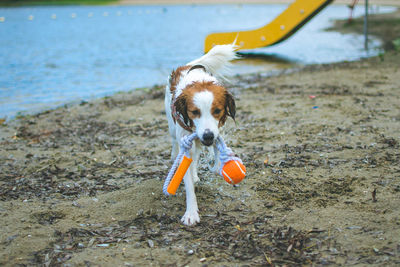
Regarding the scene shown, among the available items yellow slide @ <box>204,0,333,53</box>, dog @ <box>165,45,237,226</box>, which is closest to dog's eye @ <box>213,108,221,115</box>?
dog @ <box>165,45,237,226</box>

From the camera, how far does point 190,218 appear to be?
3664 mm

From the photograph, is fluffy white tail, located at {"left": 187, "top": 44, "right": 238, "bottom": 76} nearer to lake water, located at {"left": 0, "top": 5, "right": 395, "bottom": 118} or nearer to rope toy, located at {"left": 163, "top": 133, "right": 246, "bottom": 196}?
rope toy, located at {"left": 163, "top": 133, "right": 246, "bottom": 196}

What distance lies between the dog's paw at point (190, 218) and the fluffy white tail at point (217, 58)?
70.7 inches

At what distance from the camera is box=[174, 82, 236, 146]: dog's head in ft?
11.0

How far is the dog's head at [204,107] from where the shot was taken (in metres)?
3.36

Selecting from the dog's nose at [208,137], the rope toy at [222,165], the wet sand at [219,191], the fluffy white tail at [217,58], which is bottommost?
the wet sand at [219,191]

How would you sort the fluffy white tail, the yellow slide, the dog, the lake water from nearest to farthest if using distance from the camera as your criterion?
the dog < the fluffy white tail < the lake water < the yellow slide

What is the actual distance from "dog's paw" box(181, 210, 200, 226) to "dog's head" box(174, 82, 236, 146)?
30.2 inches

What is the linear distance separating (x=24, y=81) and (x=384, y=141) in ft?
30.3

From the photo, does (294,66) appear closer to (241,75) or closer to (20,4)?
(241,75)

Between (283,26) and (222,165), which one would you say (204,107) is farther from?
(283,26)

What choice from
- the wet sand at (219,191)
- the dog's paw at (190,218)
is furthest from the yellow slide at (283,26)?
the dog's paw at (190,218)

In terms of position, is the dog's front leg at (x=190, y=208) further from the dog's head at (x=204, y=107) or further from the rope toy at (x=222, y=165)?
the dog's head at (x=204, y=107)

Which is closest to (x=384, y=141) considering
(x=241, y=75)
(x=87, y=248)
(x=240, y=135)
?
(x=240, y=135)
